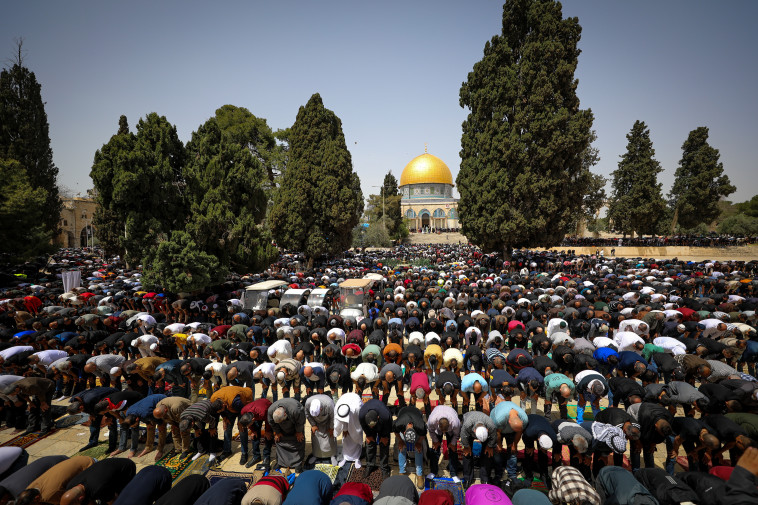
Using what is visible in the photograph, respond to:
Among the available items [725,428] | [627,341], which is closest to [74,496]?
[725,428]

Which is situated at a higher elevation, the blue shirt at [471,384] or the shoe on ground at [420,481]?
the blue shirt at [471,384]

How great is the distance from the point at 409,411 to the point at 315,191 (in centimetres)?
2269

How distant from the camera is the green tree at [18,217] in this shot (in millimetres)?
21656

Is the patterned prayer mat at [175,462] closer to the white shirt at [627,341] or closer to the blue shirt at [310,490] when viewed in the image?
the blue shirt at [310,490]

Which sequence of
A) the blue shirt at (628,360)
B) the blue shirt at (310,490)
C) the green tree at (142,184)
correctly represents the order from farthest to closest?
1. the green tree at (142,184)
2. the blue shirt at (628,360)
3. the blue shirt at (310,490)

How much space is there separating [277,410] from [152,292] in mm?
13640

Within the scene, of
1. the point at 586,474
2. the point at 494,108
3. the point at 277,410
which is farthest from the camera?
the point at 494,108

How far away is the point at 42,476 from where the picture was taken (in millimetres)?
4418

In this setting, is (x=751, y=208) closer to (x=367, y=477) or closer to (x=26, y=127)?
(x=367, y=477)

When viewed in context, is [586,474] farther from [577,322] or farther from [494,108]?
[494,108]

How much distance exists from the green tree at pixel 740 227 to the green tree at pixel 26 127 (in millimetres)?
76312

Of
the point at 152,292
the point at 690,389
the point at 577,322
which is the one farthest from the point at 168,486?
the point at 152,292

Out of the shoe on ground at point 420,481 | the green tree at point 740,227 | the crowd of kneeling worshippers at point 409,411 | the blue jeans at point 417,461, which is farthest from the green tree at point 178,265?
the green tree at point 740,227

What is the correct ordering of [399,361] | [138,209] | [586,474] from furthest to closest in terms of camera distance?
1. [138,209]
2. [399,361]
3. [586,474]
